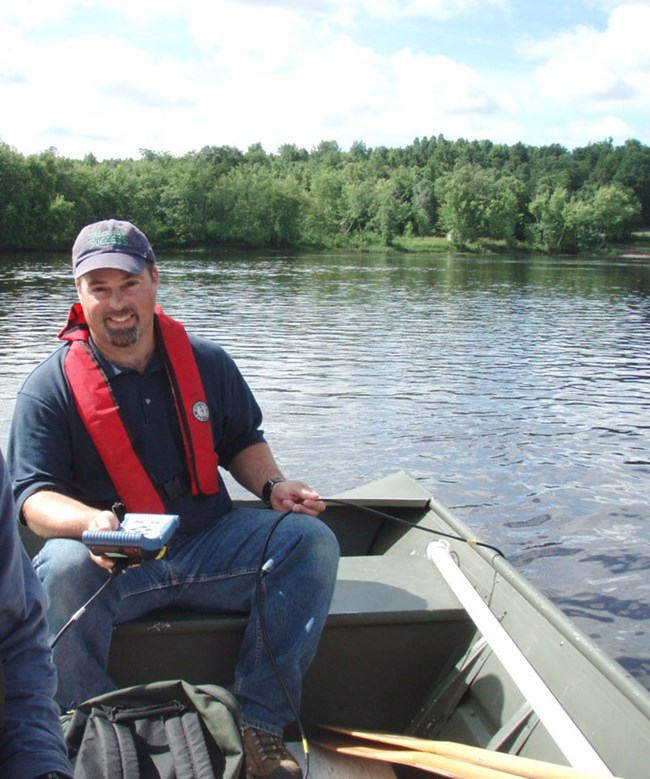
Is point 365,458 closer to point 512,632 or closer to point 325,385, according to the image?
point 325,385

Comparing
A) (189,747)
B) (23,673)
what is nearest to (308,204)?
(189,747)

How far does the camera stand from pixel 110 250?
115 inches

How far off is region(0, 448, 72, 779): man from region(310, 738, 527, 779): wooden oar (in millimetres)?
1262

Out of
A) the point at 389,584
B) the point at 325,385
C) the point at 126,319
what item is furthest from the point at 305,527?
the point at 325,385

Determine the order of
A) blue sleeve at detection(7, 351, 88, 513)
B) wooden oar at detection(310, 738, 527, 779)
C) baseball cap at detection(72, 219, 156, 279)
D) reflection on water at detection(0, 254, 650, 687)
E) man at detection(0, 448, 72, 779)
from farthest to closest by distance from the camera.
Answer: reflection on water at detection(0, 254, 650, 687)
baseball cap at detection(72, 219, 156, 279)
blue sleeve at detection(7, 351, 88, 513)
wooden oar at detection(310, 738, 527, 779)
man at detection(0, 448, 72, 779)

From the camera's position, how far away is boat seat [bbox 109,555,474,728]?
2896mm

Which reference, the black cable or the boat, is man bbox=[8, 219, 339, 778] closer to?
the black cable

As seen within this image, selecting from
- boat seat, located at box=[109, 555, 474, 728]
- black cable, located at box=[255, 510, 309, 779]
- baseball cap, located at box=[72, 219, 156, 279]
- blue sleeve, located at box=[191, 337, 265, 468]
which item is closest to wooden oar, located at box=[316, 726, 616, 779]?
boat seat, located at box=[109, 555, 474, 728]

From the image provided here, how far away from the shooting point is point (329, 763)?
2844 mm

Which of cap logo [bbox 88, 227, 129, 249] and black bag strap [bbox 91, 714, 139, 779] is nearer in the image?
black bag strap [bbox 91, 714, 139, 779]

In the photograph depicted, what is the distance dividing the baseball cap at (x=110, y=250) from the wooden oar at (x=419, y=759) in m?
1.75

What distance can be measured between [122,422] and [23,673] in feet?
4.95

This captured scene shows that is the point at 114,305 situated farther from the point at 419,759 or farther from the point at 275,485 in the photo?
the point at 419,759

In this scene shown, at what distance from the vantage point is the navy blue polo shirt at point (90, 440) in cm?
282
